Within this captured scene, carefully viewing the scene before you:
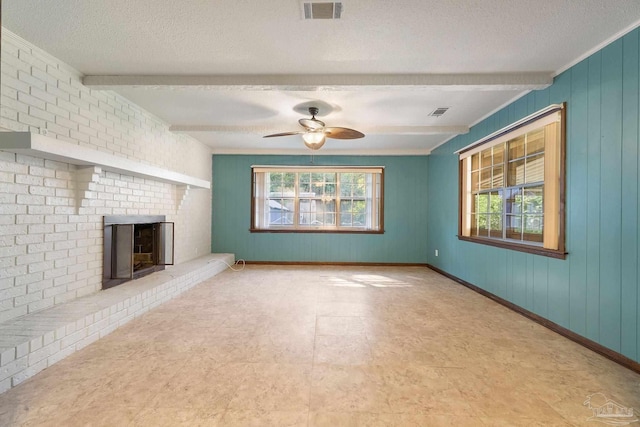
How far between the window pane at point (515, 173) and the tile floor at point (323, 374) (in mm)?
1577

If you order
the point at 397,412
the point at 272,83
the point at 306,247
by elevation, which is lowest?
the point at 397,412

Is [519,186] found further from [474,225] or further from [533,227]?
[474,225]

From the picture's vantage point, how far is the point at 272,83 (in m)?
3.18

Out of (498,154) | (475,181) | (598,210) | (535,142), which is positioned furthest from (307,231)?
(598,210)

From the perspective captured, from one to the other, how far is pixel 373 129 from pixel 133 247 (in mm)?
3792

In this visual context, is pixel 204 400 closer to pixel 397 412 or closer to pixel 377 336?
pixel 397 412

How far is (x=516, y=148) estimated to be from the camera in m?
3.87

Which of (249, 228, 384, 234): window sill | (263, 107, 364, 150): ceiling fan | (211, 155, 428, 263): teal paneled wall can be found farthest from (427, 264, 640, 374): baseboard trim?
(263, 107, 364, 150): ceiling fan

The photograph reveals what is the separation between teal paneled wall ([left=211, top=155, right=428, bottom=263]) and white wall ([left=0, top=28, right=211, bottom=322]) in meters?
2.59

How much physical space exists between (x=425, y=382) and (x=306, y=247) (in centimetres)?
470

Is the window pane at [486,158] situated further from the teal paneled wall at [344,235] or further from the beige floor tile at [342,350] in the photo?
the beige floor tile at [342,350]

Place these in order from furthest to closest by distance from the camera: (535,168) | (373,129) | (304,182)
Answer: (304,182)
(373,129)
(535,168)

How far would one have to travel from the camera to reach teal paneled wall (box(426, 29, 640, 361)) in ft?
7.80

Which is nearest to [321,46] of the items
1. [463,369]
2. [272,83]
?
[272,83]
